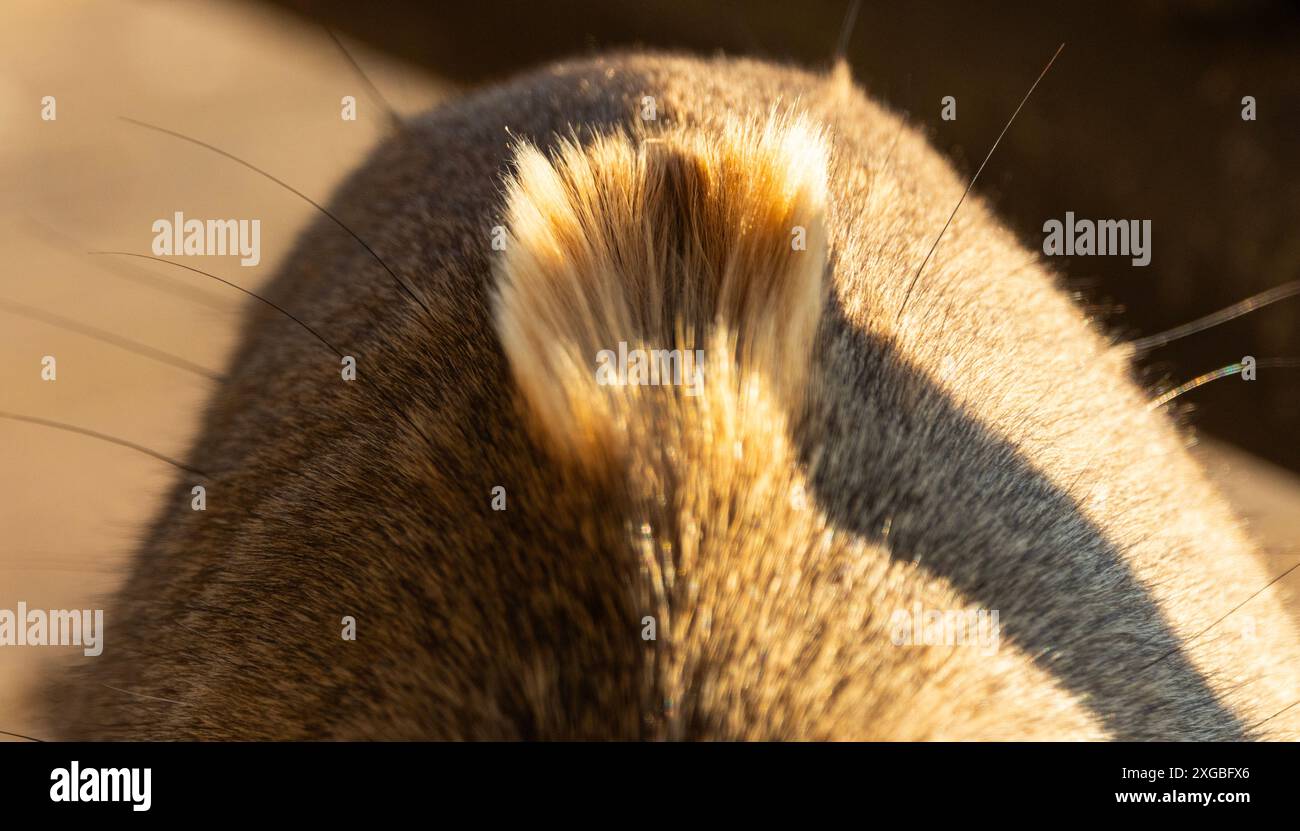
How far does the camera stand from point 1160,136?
3.11 m

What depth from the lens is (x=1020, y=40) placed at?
10.2 feet

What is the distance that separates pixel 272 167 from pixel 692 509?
3.62 m

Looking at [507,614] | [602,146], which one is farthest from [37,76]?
[507,614]

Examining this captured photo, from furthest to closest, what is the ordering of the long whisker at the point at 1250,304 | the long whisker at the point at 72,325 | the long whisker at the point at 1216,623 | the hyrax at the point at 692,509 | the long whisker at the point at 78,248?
the long whisker at the point at 78,248
the long whisker at the point at 72,325
the long whisker at the point at 1250,304
the long whisker at the point at 1216,623
the hyrax at the point at 692,509

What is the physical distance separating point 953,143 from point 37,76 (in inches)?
142

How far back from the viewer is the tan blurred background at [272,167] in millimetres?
3086
